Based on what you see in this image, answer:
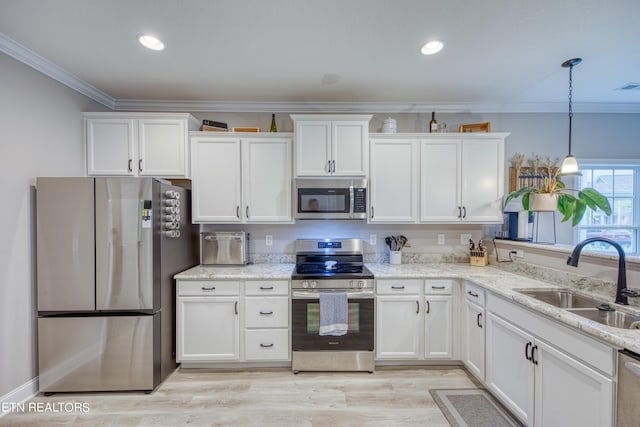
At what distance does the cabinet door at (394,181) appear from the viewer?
2.98 m

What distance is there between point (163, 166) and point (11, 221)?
1.18 meters

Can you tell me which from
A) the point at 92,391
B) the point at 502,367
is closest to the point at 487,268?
the point at 502,367

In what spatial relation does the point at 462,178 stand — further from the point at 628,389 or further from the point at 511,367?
the point at 628,389

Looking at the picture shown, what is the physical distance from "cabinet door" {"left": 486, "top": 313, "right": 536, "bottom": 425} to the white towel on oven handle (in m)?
1.18

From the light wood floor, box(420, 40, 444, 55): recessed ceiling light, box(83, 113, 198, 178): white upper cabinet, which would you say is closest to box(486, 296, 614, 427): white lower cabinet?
the light wood floor

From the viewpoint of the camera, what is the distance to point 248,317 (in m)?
2.63

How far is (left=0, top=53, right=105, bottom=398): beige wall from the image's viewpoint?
6.81 ft

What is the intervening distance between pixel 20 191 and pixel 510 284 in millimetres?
3974

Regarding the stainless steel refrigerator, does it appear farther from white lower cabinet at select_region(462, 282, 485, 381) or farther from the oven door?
white lower cabinet at select_region(462, 282, 485, 381)

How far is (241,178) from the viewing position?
2947 millimetres

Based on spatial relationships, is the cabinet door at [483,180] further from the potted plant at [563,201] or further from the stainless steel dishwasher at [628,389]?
the stainless steel dishwasher at [628,389]

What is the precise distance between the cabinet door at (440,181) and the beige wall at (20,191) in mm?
3511

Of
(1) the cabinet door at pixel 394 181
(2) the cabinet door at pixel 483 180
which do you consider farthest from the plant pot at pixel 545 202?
(1) the cabinet door at pixel 394 181

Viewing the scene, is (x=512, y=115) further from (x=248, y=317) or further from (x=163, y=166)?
(x=163, y=166)
